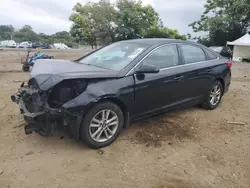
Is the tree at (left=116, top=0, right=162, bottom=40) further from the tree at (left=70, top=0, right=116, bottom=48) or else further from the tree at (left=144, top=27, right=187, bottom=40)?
the tree at (left=70, top=0, right=116, bottom=48)

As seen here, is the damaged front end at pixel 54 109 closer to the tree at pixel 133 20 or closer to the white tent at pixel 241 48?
the white tent at pixel 241 48

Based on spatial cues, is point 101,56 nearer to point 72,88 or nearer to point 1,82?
point 72,88

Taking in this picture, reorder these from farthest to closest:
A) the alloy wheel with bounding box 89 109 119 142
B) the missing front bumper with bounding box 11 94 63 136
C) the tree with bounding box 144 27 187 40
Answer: the tree with bounding box 144 27 187 40, the alloy wheel with bounding box 89 109 119 142, the missing front bumper with bounding box 11 94 63 136

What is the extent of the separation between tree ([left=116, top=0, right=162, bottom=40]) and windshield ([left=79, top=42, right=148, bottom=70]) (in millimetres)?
24693

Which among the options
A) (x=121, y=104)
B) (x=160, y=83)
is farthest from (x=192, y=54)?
(x=121, y=104)

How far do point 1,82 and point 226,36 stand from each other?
28.5 meters

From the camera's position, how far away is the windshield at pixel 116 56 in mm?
3873

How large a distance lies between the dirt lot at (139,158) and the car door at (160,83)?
45cm

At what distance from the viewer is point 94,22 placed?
32500 millimetres

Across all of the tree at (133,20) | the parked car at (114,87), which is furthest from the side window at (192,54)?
the tree at (133,20)

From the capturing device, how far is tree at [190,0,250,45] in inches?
A: 1058

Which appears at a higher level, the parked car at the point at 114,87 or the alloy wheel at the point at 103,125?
the parked car at the point at 114,87

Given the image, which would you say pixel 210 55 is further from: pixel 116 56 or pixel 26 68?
pixel 26 68

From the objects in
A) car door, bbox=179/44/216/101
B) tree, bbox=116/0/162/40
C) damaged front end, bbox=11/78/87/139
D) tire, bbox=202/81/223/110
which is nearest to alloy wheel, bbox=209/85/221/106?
tire, bbox=202/81/223/110
